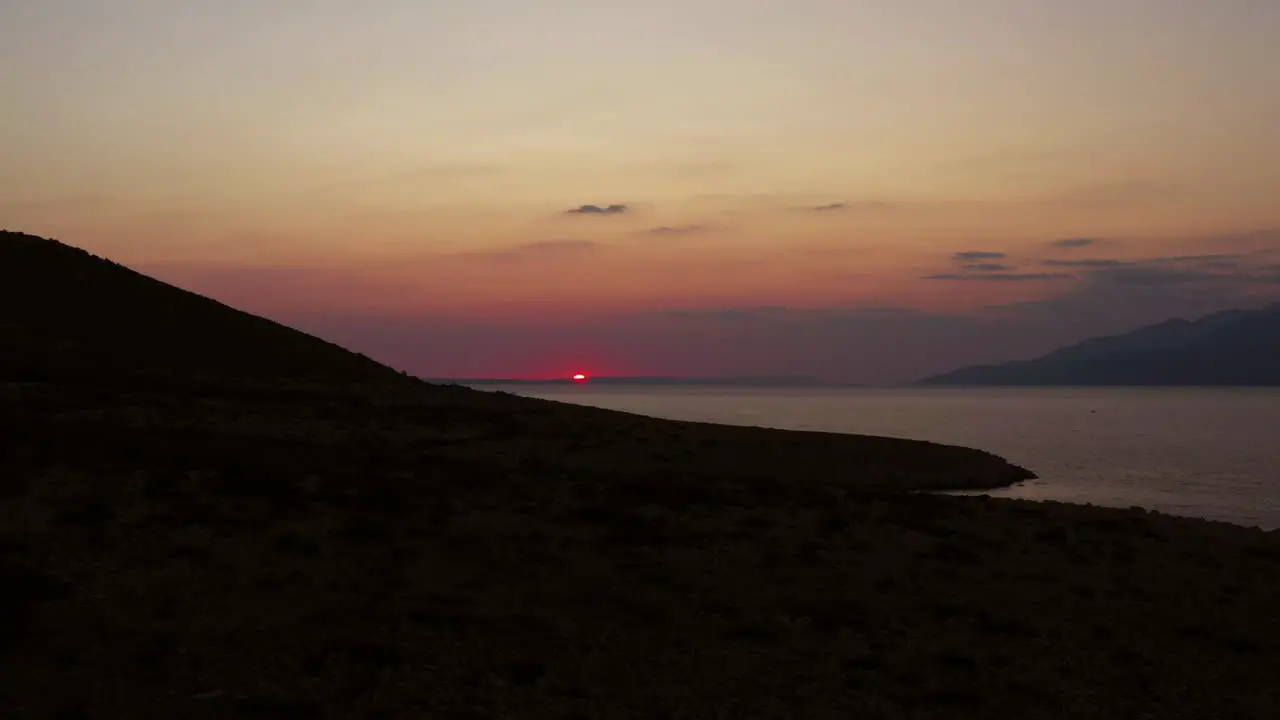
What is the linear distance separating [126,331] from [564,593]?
77.0m

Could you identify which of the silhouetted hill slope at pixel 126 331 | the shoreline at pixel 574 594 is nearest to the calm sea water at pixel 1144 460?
the shoreline at pixel 574 594

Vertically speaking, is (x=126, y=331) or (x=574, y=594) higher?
(x=126, y=331)

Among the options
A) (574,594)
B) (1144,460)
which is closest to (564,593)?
(574,594)

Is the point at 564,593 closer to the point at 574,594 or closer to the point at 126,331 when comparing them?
the point at 574,594

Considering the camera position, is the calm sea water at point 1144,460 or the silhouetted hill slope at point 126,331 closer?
the calm sea water at point 1144,460

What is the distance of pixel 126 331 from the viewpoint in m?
86.5

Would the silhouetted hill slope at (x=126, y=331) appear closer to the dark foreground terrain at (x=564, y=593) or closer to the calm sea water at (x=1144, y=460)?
the dark foreground terrain at (x=564, y=593)

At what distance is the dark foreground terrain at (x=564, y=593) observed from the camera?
16359 mm

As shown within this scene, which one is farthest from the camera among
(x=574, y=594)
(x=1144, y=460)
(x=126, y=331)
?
(x=1144, y=460)

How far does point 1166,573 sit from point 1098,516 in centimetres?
1235

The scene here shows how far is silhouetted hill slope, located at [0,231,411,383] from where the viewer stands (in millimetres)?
75062

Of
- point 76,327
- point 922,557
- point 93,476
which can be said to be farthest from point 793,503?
point 76,327

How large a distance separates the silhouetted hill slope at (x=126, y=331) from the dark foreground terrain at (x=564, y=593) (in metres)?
31.7

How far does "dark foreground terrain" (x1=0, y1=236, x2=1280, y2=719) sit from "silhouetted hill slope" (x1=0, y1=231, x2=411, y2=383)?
1250 inches
